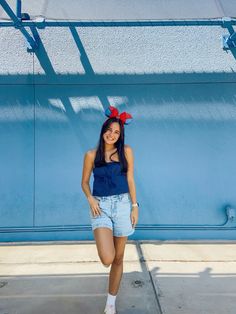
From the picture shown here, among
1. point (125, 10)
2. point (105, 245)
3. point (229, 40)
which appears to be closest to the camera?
point (105, 245)

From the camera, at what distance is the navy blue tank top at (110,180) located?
243 cm

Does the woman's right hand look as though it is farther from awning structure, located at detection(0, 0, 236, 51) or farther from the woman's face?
awning structure, located at detection(0, 0, 236, 51)

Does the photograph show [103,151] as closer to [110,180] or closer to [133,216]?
[110,180]

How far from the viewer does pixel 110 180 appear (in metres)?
2.44

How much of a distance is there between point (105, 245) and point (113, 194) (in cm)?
42

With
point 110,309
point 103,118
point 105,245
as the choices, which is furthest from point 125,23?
point 110,309

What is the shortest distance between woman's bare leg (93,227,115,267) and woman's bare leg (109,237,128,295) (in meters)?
0.12

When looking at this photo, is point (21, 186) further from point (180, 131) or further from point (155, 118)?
point (180, 131)

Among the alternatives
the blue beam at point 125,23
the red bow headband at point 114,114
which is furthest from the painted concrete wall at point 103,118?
the red bow headband at point 114,114

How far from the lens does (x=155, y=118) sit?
14.4 feet

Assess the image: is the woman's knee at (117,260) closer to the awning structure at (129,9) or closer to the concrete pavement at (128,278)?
the concrete pavement at (128,278)

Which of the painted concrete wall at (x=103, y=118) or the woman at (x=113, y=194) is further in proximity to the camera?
the painted concrete wall at (x=103, y=118)

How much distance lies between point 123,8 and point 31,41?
142 centimetres

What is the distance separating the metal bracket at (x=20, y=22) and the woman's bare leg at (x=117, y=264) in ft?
8.92
